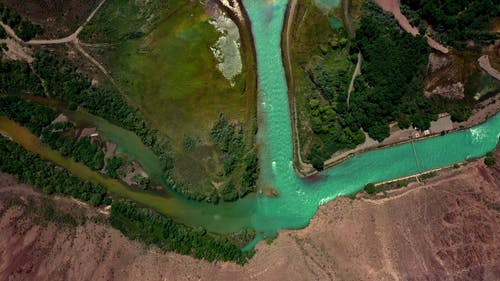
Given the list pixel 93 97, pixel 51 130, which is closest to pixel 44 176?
pixel 51 130

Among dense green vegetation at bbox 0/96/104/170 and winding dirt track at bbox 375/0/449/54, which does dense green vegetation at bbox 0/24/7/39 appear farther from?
winding dirt track at bbox 375/0/449/54

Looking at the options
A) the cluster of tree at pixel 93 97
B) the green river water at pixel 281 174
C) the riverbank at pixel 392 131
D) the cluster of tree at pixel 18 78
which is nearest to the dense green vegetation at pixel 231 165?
the green river water at pixel 281 174

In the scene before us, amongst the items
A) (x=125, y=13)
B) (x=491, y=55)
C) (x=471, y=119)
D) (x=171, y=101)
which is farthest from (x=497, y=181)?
(x=125, y=13)

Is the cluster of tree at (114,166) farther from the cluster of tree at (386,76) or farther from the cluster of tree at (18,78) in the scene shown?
the cluster of tree at (386,76)

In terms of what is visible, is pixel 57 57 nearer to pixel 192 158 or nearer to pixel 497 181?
pixel 192 158

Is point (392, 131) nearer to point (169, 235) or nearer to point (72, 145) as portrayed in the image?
point (169, 235)

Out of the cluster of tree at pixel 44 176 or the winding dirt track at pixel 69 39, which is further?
the winding dirt track at pixel 69 39
